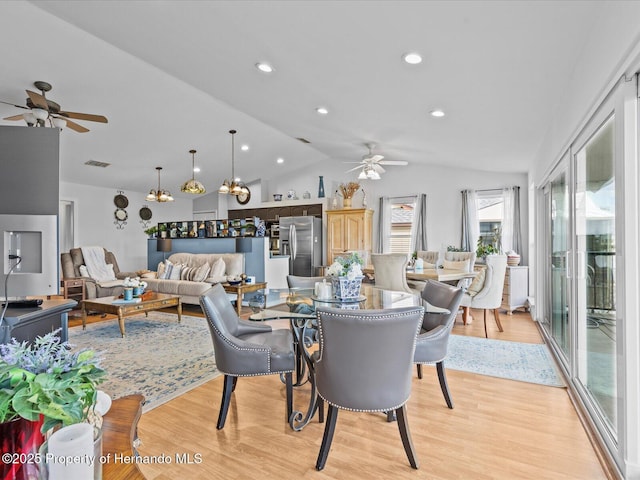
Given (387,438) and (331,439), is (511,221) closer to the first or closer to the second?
(387,438)

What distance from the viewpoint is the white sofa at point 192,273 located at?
613 cm

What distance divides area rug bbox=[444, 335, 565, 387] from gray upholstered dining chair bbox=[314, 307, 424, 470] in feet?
5.83

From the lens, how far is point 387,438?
2209mm

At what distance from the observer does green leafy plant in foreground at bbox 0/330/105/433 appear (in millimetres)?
651

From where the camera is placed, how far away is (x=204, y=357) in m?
3.79

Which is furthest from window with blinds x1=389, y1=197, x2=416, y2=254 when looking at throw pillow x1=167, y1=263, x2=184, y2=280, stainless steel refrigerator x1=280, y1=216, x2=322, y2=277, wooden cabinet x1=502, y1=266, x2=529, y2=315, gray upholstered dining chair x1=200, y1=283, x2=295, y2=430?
gray upholstered dining chair x1=200, y1=283, x2=295, y2=430

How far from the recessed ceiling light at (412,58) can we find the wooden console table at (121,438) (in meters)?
2.84

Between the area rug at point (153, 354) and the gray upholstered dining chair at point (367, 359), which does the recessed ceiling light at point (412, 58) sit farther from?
the area rug at point (153, 354)

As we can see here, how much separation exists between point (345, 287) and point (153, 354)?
98.7 inches

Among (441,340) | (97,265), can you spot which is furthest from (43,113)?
(97,265)

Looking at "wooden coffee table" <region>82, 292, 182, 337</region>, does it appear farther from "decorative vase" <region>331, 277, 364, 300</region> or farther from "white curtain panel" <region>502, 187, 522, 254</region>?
"white curtain panel" <region>502, 187, 522, 254</region>

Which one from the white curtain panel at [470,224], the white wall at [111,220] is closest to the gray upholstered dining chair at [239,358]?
the white curtain panel at [470,224]

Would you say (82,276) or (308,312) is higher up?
(308,312)

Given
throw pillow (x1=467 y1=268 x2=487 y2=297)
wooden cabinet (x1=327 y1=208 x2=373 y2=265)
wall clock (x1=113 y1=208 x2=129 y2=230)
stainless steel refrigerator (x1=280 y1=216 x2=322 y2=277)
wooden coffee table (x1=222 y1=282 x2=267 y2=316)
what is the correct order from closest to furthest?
throw pillow (x1=467 y1=268 x2=487 y2=297) → wooden coffee table (x1=222 y1=282 x2=267 y2=316) → wooden cabinet (x1=327 y1=208 x2=373 y2=265) → stainless steel refrigerator (x1=280 y1=216 x2=322 y2=277) → wall clock (x1=113 y1=208 x2=129 y2=230)
